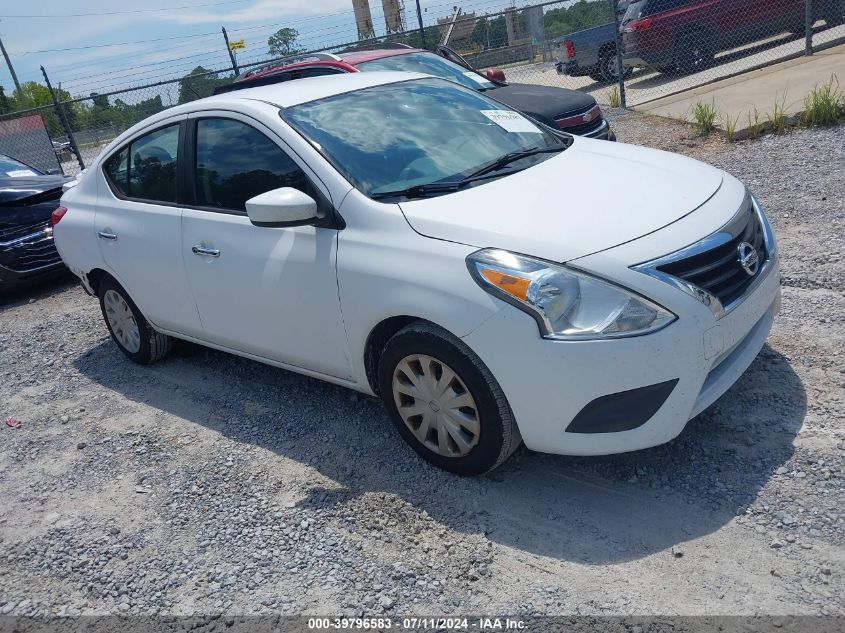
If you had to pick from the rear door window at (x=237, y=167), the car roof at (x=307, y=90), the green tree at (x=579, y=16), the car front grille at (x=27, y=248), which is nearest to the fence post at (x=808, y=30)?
the green tree at (x=579, y=16)

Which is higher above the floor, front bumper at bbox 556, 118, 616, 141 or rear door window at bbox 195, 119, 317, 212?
rear door window at bbox 195, 119, 317, 212

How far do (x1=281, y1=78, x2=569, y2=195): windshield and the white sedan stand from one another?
1cm

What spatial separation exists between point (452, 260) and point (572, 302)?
0.54 metres

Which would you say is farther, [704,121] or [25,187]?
[704,121]

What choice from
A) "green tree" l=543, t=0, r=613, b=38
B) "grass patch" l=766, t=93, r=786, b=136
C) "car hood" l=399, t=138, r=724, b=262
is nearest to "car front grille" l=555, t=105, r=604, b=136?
"grass patch" l=766, t=93, r=786, b=136

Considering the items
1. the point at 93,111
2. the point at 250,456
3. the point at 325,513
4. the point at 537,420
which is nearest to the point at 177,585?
the point at 325,513

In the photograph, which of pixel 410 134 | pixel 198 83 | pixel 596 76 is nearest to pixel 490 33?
pixel 596 76

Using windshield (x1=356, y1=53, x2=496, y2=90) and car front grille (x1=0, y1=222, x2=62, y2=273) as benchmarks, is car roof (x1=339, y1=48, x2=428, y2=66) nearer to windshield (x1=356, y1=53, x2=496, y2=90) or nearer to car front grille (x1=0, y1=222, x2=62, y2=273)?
windshield (x1=356, y1=53, x2=496, y2=90)

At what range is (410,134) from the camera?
4039 mm

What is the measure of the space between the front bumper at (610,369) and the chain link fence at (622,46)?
8.85m

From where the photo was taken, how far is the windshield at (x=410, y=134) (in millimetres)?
3795

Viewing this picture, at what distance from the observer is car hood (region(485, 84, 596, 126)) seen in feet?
26.5

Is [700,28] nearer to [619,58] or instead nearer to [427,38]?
[619,58]

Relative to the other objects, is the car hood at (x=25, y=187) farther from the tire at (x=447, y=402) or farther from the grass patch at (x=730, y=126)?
the grass patch at (x=730, y=126)
